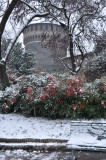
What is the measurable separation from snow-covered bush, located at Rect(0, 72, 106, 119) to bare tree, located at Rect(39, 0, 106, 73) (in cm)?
377

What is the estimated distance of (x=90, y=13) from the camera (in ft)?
31.4

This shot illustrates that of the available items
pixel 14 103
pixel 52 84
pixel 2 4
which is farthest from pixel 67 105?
pixel 2 4

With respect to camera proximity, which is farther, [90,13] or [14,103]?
[90,13]

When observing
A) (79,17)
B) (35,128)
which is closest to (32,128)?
(35,128)

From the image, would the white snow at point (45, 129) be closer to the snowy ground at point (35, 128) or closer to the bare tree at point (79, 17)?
Result: the snowy ground at point (35, 128)

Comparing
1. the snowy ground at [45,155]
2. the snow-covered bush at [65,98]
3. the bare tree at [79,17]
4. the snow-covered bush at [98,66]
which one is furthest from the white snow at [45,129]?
the snow-covered bush at [98,66]

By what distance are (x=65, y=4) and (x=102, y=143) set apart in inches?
305

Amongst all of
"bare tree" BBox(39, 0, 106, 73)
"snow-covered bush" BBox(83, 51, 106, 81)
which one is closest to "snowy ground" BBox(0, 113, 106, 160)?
"bare tree" BBox(39, 0, 106, 73)

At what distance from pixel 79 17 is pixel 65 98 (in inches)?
220

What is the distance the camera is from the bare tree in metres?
9.38

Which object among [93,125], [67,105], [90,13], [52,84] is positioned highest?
[90,13]

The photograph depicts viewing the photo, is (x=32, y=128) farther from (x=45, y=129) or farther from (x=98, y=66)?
(x=98, y=66)

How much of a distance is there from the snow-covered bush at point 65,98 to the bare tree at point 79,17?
12.4ft

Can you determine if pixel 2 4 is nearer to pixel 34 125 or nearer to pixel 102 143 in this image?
pixel 34 125
